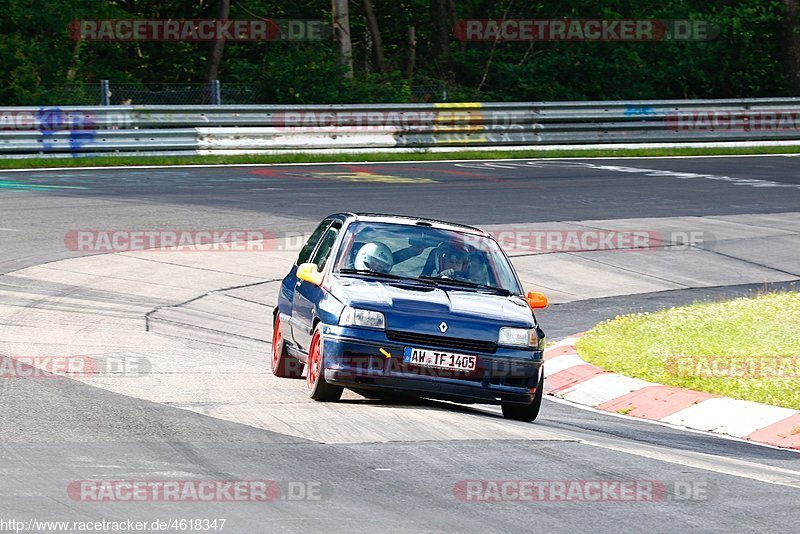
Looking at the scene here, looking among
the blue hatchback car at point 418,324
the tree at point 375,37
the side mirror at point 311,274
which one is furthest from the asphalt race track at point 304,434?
the tree at point 375,37

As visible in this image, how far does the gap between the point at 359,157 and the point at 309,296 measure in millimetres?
20210

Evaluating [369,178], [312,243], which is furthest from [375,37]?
[312,243]

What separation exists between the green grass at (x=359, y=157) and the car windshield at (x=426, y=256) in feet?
57.6

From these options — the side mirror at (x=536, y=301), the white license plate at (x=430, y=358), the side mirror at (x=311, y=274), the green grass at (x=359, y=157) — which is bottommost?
the white license plate at (x=430, y=358)

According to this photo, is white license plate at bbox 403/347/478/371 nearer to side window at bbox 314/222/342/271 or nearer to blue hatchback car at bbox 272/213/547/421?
blue hatchback car at bbox 272/213/547/421

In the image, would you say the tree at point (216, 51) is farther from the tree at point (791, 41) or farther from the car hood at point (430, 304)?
the car hood at point (430, 304)

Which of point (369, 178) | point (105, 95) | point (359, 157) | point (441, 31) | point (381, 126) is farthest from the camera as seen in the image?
point (441, 31)

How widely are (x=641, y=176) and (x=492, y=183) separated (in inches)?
156

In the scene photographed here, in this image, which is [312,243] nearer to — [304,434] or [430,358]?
[430,358]

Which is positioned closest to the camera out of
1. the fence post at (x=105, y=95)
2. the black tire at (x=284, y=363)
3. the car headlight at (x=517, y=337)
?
the car headlight at (x=517, y=337)

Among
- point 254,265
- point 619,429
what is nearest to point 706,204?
point 254,265

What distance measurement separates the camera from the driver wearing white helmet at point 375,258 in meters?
10.6

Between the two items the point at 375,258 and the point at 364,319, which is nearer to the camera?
the point at 364,319

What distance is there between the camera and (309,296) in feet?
35.0
